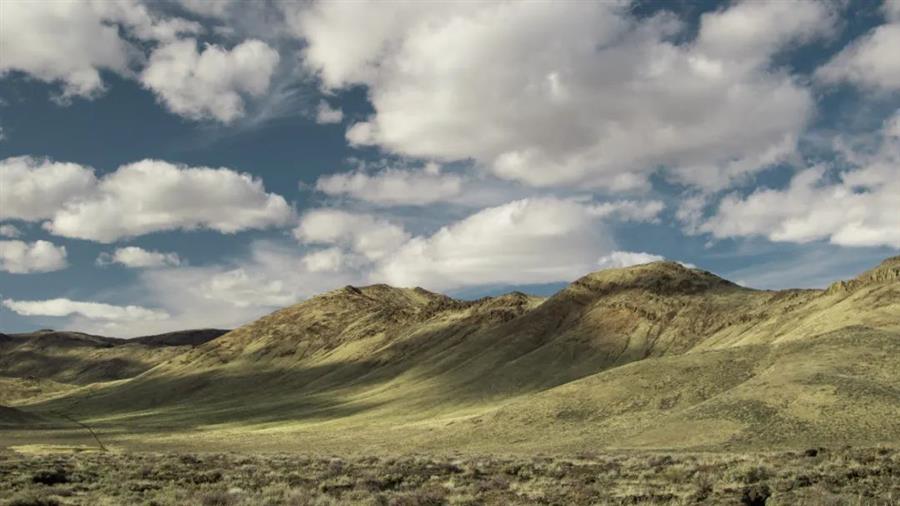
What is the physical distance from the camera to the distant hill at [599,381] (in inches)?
2163

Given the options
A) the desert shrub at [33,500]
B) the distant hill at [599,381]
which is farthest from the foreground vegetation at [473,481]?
the distant hill at [599,381]

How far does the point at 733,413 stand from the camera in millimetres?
54781

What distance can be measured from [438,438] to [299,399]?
284ft

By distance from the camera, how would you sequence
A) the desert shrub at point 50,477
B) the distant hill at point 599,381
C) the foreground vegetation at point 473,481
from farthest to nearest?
the distant hill at point 599,381
the desert shrub at point 50,477
the foreground vegetation at point 473,481

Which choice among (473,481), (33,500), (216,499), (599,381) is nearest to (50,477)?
(33,500)

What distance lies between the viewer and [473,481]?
27.7 m

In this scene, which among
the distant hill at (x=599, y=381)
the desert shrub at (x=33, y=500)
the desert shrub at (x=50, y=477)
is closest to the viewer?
the desert shrub at (x=33, y=500)

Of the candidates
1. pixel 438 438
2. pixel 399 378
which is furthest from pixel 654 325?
pixel 438 438

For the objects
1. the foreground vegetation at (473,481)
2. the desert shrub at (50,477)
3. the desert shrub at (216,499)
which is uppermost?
the desert shrub at (50,477)

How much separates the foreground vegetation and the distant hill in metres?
19.0

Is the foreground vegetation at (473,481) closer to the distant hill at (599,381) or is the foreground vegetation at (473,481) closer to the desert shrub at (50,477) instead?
the desert shrub at (50,477)

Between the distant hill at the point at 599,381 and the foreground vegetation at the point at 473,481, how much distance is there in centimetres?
1900

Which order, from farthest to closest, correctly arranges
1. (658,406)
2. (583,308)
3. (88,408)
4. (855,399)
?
(88,408) → (583,308) → (658,406) → (855,399)

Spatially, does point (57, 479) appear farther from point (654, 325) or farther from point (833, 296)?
point (654, 325)
